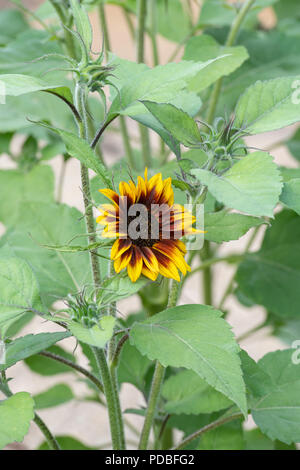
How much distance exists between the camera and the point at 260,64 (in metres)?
0.50

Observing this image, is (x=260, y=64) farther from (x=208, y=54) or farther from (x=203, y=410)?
(x=203, y=410)

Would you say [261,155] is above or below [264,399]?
above

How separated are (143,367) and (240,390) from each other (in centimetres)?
19

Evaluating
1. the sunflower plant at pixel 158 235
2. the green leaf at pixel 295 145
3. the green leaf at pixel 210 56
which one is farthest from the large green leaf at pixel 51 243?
the green leaf at pixel 295 145

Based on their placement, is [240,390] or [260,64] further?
[260,64]

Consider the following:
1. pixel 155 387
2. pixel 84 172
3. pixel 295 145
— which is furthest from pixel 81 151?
pixel 295 145

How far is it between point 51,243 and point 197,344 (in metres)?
0.15

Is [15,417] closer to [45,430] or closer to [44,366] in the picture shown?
[45,430]

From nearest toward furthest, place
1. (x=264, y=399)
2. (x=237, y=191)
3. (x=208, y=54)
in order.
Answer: (x=237, y=191) < (x=264, y=399) < (x=208, y=54)

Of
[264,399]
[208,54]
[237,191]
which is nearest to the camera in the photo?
[237,191]

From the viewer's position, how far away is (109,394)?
0.27 meters

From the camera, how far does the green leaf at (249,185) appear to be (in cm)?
20

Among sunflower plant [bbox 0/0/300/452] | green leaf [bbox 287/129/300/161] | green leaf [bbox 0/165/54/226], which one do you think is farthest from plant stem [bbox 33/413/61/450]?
green leaf [bbox 287/129/300/161]
